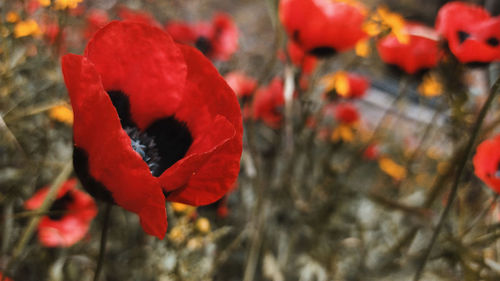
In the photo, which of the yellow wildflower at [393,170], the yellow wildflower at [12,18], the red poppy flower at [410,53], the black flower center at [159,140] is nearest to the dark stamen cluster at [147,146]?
the black flower center at [159,140]

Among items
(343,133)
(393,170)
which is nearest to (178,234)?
(343,133)

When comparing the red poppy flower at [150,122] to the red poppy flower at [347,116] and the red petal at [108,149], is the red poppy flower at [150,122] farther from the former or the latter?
the red poppy flower at [347,116]

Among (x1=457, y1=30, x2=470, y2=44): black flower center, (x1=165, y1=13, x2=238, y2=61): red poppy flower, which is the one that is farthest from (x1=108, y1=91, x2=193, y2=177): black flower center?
(x1=165, y1=13, x2=238, y2=61): red poppy flower

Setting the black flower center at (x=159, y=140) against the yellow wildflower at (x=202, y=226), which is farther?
the yellow wildflower at (x=202, y=226)

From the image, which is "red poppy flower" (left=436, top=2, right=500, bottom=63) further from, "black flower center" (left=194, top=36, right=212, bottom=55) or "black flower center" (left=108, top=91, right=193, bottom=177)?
"black flower center" (left=194, top=36, right=212, bottom=55)

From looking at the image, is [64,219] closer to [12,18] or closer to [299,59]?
[12,18]

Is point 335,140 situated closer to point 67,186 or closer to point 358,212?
point 358,212

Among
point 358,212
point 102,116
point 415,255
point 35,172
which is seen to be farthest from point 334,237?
point 102,116
